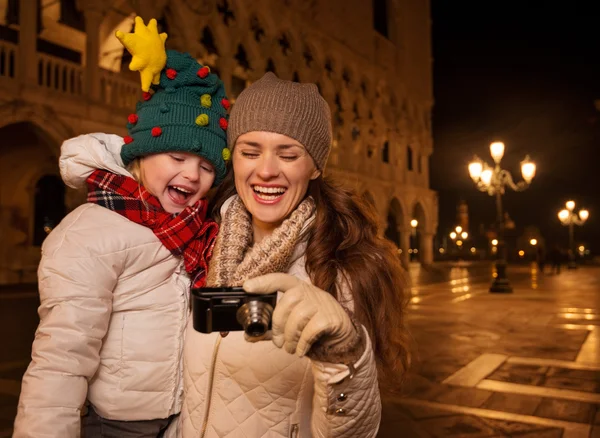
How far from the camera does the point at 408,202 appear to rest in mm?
27734

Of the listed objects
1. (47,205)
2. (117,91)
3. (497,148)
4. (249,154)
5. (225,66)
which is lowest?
(249,154)

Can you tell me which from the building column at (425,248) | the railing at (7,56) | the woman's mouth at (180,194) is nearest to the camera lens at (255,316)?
the woman's mouth at (180,194)

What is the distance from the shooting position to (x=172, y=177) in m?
2.04

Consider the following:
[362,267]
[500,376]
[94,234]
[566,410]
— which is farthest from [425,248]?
[94,234]

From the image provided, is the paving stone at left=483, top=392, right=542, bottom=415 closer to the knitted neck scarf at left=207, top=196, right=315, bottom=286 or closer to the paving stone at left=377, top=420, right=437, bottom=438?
the paving stone at left=377, top=420, right=437, bottom=438

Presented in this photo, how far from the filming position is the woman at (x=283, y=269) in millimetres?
1639

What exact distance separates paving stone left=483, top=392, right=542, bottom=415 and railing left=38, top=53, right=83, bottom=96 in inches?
442

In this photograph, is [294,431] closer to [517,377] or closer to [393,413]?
[393,413]

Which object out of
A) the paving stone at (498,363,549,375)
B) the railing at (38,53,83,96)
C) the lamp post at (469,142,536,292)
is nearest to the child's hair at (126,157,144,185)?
the paving stone at (498,363,549,375)

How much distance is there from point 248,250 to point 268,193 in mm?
218

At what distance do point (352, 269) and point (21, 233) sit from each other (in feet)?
52.1

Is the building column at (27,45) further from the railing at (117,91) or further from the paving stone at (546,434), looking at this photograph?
the paving stone at (546,434)

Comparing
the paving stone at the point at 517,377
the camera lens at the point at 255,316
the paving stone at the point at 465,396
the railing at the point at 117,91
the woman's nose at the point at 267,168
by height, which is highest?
the railing at the point at 117,91

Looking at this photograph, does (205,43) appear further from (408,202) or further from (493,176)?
(408,202)
